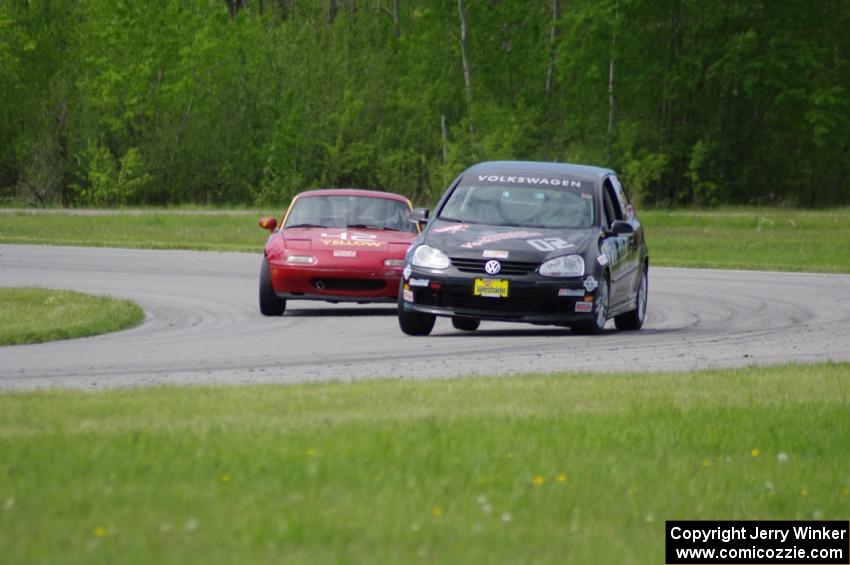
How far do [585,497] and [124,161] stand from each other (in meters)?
48.8

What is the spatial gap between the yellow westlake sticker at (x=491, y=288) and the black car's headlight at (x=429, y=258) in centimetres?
40

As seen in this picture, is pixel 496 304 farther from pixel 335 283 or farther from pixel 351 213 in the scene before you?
pixel 351 213

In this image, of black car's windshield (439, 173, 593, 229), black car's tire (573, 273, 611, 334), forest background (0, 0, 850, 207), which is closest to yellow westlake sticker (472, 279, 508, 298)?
black car's tire (573, 273, 611, 334)

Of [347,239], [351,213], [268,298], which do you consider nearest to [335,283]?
[347,239]

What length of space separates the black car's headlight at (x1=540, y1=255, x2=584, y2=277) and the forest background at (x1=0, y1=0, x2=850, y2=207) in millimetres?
38773

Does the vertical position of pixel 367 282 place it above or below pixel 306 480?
below

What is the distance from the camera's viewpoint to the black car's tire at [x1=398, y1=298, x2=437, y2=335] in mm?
15781

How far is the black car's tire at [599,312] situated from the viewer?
15.8 m

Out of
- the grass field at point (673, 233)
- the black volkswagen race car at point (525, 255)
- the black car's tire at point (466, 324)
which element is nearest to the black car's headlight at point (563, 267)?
the black volkswagen race car at point (525, 255)

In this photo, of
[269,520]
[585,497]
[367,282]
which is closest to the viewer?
[269,520]

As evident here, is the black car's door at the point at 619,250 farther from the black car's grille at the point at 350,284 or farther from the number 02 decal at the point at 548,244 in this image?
the black car's grille at the point at 350,284

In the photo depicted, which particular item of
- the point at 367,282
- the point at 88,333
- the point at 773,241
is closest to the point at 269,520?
the point at 88,333

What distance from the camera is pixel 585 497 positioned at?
7.32m

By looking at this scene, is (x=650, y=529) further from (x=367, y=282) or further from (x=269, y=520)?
(x=367, y=282)
